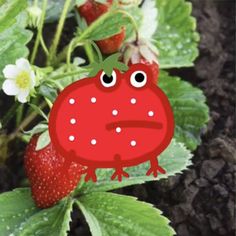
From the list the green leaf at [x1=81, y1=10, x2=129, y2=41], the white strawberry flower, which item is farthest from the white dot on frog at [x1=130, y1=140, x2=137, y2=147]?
the green leaf at [x1=81, y1=10, x2=129, y2=41]

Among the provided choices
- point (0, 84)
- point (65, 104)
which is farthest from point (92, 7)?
point (65, 104)

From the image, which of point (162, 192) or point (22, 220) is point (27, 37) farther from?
point (162, 192)

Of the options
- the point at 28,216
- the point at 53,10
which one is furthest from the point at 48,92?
the point at 53,10

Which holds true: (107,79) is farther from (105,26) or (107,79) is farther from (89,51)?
(89,51)

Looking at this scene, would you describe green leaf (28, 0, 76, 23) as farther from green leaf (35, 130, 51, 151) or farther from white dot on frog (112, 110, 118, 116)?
white dot on frog (112, 110, 118, 116)

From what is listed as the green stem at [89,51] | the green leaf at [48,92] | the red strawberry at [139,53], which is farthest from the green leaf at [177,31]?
the green leaf at [48,92]
